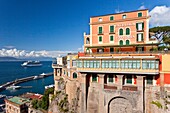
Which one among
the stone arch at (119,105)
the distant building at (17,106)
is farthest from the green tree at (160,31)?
the distant building at (17,106)

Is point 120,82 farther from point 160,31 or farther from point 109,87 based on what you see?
point 160,31

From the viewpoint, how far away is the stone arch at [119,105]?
2577 cm

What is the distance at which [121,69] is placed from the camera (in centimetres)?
2483

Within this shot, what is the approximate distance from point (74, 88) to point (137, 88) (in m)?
13.6

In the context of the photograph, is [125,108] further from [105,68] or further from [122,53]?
[122,53]

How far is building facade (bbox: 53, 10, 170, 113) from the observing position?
23281 millimetres

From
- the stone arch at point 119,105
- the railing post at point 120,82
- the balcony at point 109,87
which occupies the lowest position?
the stone arch at point 119,105

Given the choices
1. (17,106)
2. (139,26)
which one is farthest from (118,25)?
(17,106)

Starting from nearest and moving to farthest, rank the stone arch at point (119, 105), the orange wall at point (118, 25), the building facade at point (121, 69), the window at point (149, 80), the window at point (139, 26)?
1. the building facade at point (121, 69)
2. the window at point (149, 80)
3. the stone arch at point (119, 105)
4. the window at point (139, 26)
5. the orange wall at point (118, 25)

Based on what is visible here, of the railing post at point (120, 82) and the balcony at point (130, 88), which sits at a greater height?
the railing post at point (120, 82)

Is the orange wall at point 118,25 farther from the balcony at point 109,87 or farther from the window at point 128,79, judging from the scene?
the balcony at point 109,87

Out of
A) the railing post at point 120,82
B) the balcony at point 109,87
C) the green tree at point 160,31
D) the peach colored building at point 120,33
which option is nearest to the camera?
the railing post at point 120,82

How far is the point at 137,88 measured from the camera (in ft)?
80.0

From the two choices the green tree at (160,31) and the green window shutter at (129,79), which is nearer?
the green window shutter at (129,79)
